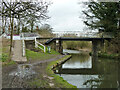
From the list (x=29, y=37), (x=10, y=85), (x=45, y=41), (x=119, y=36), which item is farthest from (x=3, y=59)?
(x=119, y=36)

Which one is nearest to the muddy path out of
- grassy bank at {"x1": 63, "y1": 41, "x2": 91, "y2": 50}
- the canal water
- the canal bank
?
the canal bank

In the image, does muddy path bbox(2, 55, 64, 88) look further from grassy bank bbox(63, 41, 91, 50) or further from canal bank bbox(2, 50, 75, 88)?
grassy bank bbox(63, 41, 91, 50)

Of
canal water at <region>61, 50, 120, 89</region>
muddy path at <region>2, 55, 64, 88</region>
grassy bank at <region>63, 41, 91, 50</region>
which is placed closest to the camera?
muddy path at <region>2, 55, 64, 88</region>

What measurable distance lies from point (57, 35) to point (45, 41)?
2519 millimetres

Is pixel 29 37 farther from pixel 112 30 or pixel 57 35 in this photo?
pixel 112 30

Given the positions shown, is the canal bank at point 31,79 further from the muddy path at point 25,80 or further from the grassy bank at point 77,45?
the grassy bank at point 77,45

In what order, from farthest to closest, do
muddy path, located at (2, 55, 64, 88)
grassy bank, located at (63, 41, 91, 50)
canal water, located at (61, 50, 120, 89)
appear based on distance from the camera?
grassy bank, located at (63, 41, 91, 50)
canal water, located at (61, 50, 120, 89)
muddy path, located at (2, 55, 64, 88)

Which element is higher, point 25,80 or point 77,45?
point 25,80

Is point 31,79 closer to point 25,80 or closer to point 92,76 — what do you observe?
point 25,80

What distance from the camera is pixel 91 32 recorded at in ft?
86.0

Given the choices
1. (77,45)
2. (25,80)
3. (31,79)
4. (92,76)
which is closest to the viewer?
(25,80)

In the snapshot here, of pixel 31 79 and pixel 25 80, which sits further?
pixel 31 79

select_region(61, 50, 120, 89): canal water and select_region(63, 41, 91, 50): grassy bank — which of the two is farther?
select_region(63, 41, 91, 50): grassy bank

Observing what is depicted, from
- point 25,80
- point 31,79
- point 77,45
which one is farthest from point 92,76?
point 77,45
